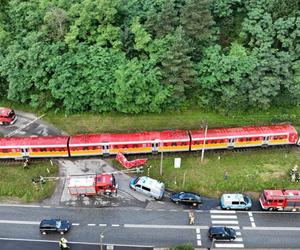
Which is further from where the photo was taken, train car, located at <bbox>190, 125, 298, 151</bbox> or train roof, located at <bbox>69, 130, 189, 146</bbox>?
train car, located at <bbox>190, 125, 298, 151</bbox>

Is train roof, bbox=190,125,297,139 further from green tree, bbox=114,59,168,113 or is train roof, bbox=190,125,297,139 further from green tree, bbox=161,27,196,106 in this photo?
green tree, bbox=114,59,168,113

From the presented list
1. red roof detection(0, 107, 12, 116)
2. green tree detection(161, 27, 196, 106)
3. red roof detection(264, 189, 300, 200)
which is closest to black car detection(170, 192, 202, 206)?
red roof detection(264, 189, 300, 200)

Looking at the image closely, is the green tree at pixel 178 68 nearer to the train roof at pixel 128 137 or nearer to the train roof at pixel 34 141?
the train roof at pixel 128 137

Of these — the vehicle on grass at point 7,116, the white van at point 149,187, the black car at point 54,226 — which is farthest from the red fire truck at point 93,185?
the vehicle on grass at point 7,116

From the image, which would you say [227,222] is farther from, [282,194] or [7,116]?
[7,116]

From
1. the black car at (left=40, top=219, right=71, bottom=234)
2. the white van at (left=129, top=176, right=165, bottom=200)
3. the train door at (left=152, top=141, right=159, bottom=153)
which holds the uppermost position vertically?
the train door at (left=152, top=141, right=159, bottom=153)

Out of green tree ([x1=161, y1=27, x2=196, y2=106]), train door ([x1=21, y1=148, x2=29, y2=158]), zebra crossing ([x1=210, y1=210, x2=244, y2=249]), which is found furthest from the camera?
green tree ([x1=161, y1=27, x2=196, y2=106])

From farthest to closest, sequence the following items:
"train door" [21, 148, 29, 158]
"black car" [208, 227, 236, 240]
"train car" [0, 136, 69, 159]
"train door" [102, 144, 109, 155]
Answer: "train door" [102, 144, 109, 155]
"train door" [21, 148, 29, 158]
"train car" [0, 136, 69, 159]
"black car" [208, 227, 236, 240]
